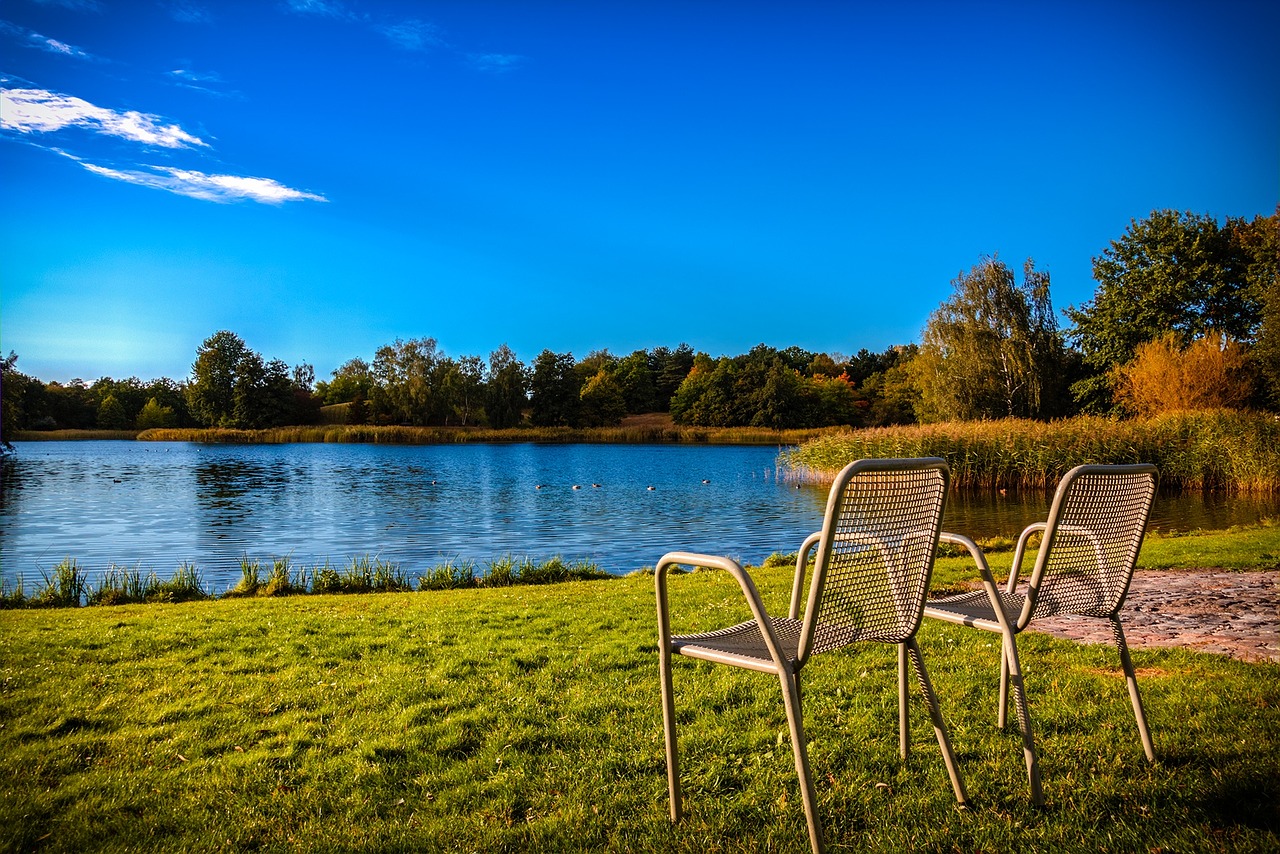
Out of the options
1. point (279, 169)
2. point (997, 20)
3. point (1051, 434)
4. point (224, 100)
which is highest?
point (997, 20)

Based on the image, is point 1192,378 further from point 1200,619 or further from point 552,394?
point 552,394

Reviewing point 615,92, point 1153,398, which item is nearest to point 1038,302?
point 1153,398

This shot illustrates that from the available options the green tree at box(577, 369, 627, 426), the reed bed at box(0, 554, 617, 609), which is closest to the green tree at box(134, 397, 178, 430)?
the green tree at box(577, 369, 627, 426)

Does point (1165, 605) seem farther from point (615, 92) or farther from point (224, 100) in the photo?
point (615, 92)

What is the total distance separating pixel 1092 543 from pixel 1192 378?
38080 millimetres

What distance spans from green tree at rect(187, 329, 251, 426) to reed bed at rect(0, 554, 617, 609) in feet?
273

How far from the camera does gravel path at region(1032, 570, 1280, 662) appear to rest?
5.57m

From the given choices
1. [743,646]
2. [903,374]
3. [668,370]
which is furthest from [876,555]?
[668,370]

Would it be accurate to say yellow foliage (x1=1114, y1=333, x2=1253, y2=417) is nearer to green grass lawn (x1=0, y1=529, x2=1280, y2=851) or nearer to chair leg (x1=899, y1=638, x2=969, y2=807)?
green grass lawn (x1=0, y1=529, x2=1280, y2=851)

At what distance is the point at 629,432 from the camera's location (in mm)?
83875

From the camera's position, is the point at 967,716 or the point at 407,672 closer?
the point at 967,716

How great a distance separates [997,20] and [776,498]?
18961mm

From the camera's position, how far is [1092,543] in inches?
134

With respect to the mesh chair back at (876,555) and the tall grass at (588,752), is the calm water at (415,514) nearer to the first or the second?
the tall grass at (588,752)
